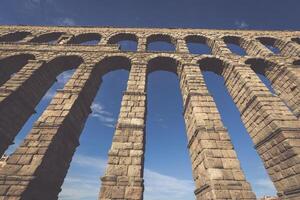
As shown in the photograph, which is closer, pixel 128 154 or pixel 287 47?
pixel 128 154

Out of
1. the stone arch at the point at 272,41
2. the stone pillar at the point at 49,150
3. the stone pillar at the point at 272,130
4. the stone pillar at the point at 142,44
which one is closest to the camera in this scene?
the stone pillar at the point at 49,150

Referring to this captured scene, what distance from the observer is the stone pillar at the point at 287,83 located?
10.1m

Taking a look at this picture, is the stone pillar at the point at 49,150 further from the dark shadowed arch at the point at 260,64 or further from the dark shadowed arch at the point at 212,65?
the dark shadowed arch at the point at 260,64

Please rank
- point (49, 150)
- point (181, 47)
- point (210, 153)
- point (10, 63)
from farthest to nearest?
1. point (181, 47)
2. point (10, 63)
3. point (49, 150)
4. point (210, 153)

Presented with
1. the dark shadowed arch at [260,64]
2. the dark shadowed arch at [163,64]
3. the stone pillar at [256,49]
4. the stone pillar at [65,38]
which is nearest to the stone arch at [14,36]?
the stone pillar at [65,38]

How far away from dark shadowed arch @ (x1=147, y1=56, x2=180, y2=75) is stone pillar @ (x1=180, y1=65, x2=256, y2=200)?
3007 millimetres

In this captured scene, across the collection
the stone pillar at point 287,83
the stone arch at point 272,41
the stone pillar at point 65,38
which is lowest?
the stone pillar at point 287,83

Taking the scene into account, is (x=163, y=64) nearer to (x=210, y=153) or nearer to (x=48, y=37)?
(x=210, y=153)

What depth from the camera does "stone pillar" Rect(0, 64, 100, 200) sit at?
582cm

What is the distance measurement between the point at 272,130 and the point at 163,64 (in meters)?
6.90

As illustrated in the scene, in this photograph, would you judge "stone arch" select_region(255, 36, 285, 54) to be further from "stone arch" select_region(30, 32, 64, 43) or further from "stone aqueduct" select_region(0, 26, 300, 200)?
"stone arch" select_region(30, 32, 64, 43)

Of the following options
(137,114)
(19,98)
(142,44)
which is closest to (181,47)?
(142,44)

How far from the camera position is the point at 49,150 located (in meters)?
6.79

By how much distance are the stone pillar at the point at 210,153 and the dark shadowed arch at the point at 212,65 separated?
332 centimetres
